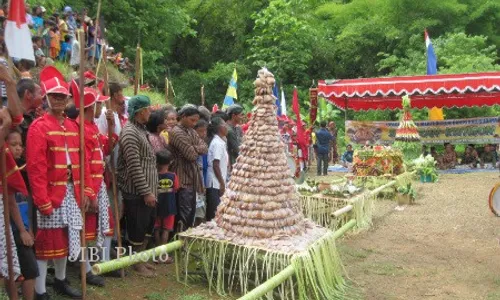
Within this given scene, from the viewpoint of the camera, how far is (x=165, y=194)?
16.7 feet

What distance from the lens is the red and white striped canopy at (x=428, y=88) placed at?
14.1 metres

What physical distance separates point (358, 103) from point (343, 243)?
470 inches

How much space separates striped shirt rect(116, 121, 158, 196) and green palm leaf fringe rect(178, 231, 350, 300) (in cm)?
56

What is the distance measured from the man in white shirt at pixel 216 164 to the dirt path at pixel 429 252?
161 cm

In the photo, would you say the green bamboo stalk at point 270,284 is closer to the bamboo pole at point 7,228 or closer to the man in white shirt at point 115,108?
the bamboo pole at point 7,228

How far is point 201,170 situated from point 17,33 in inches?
114

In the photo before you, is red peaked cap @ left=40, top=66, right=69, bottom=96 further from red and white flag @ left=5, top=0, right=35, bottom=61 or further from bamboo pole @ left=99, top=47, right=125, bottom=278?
bamboo pole @ left=99, top=47, right=125, bottom=278

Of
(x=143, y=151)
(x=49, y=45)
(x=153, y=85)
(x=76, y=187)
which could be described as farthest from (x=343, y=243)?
(x=153, y=85)

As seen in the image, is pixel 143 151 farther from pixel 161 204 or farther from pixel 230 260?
pixel 230 260

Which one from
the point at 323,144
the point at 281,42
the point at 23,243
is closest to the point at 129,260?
the point at 23,243

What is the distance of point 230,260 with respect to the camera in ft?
15.3

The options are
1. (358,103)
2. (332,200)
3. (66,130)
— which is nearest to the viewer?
(66,130)

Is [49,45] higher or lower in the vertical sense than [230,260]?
higher

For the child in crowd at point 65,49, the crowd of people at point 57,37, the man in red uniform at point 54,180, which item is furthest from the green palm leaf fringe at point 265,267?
the child in crowd at point 65,49
